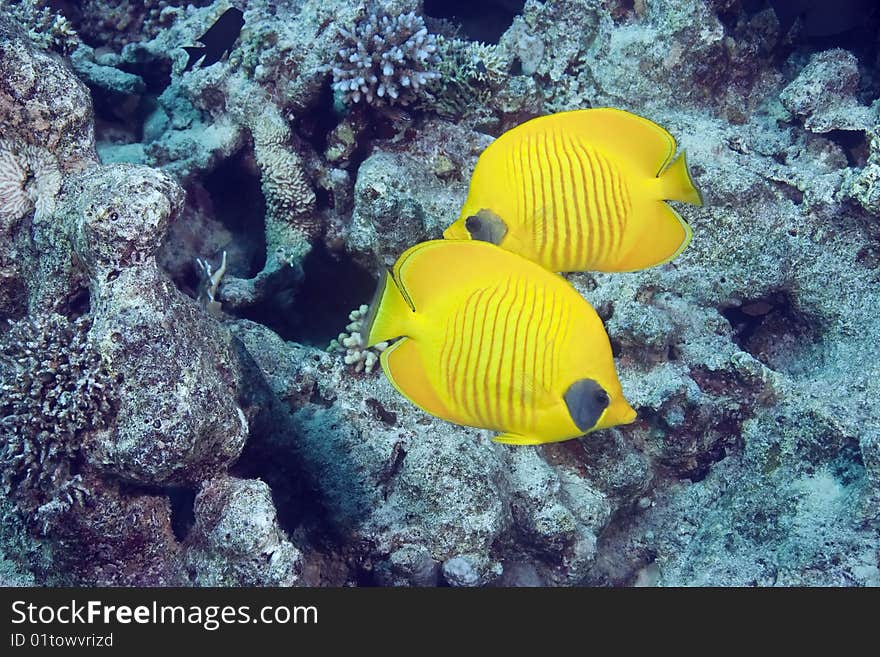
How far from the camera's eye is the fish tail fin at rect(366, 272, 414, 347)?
1.41 m

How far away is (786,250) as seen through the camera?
3.13 metres

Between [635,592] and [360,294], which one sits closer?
[635,592]

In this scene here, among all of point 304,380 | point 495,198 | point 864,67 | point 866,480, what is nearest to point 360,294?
point 304,380

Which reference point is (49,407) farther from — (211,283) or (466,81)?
(466,81)

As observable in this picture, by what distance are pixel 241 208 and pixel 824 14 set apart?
3437mm

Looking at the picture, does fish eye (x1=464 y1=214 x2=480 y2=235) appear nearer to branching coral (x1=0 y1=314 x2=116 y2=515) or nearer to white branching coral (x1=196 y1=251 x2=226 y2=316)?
branching coral (x1=0 y1=314 x2=116 y2=515)

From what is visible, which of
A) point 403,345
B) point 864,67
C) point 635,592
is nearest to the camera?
point 403,345

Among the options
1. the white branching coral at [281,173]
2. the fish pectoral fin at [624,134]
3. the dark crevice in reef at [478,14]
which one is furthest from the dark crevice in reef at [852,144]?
the white branching coral at [281,173]

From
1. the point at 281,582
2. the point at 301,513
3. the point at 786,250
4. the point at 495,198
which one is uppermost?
the point at 495,198

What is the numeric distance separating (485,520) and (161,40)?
12.0 feet

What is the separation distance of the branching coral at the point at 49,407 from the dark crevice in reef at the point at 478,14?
2901 mm

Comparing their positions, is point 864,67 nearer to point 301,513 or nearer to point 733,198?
point 733,198

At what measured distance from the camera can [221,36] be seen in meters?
3.49

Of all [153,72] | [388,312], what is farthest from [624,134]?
[153,72]
